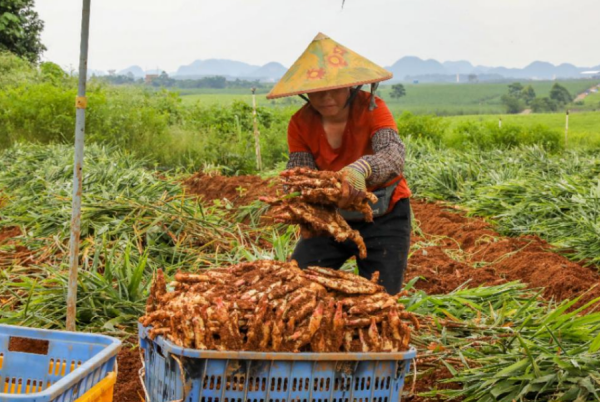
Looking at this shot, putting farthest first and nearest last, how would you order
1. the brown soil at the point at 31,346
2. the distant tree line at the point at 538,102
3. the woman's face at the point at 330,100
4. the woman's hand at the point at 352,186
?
the distant tree line at the point at 538,102
the brown soil at the point at 31,346
the woman's face at the point at 330,100
the woman's hand at the point at 352,186

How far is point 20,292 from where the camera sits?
4.33 m

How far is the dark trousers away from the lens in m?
3.27

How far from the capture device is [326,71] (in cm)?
305

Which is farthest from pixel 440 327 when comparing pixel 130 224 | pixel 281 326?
pixel 130 224

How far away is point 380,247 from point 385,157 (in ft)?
1.67

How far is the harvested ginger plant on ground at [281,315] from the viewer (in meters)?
2.09

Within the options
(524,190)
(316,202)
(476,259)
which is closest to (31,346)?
(316,202)

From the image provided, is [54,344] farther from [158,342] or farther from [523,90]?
[523,90]

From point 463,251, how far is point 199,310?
4795 mm

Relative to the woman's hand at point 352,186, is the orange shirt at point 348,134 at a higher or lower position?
higher

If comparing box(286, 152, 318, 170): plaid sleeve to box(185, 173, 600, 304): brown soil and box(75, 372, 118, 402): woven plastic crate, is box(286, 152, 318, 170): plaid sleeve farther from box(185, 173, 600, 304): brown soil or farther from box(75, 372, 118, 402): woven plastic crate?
box(185, 173, 600, 304): brown soil

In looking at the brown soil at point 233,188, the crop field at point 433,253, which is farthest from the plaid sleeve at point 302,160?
the brown soil at point 233,188

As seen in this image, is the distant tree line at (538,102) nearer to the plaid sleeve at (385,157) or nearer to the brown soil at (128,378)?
the plaid sleeve at (385,157)

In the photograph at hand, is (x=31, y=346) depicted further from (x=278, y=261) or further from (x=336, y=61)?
(x=336, y=61)
